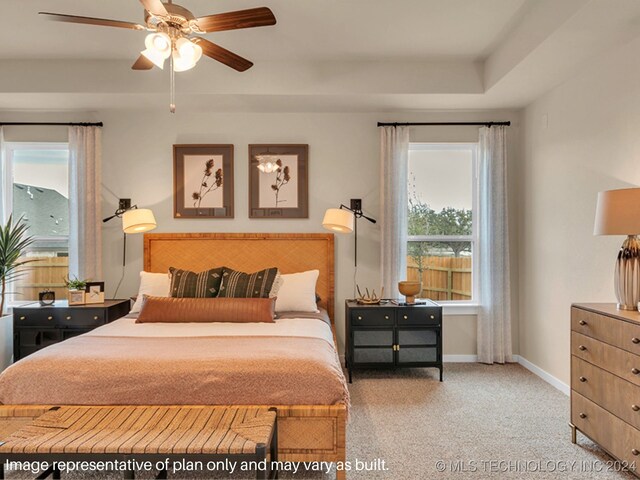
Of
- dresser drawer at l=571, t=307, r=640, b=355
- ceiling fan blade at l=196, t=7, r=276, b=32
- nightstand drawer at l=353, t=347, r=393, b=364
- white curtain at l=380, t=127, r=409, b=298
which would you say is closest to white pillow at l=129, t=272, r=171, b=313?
nightstand drawer at l=353, t=347, r=393, b=364

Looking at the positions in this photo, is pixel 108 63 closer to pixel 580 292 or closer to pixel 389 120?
pixel 389 120

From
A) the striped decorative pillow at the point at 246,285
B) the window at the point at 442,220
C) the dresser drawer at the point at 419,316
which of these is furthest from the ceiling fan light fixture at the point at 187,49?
the window at the point at 442,220

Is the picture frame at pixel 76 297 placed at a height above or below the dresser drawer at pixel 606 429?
above

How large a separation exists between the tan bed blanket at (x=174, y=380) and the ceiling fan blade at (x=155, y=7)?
71.3 inches

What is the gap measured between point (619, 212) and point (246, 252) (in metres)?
3.25

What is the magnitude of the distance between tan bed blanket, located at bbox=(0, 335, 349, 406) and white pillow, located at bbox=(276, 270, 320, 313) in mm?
1424

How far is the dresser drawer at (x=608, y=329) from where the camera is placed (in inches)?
90.1

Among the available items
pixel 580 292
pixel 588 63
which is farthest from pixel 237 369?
pixel 588 63

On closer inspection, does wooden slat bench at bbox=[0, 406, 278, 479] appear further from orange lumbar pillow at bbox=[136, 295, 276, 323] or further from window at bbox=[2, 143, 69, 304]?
window at bbox=[2, 143, 69, 304]

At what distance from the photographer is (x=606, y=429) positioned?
2486 millimetres

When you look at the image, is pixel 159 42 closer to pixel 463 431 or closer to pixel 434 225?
pixel 463 431

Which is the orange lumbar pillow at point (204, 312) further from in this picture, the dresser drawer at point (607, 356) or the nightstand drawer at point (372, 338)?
the dresser drawer at point (607, 356)

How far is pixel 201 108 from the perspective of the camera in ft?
14.8

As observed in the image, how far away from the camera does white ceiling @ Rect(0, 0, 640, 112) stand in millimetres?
3156
